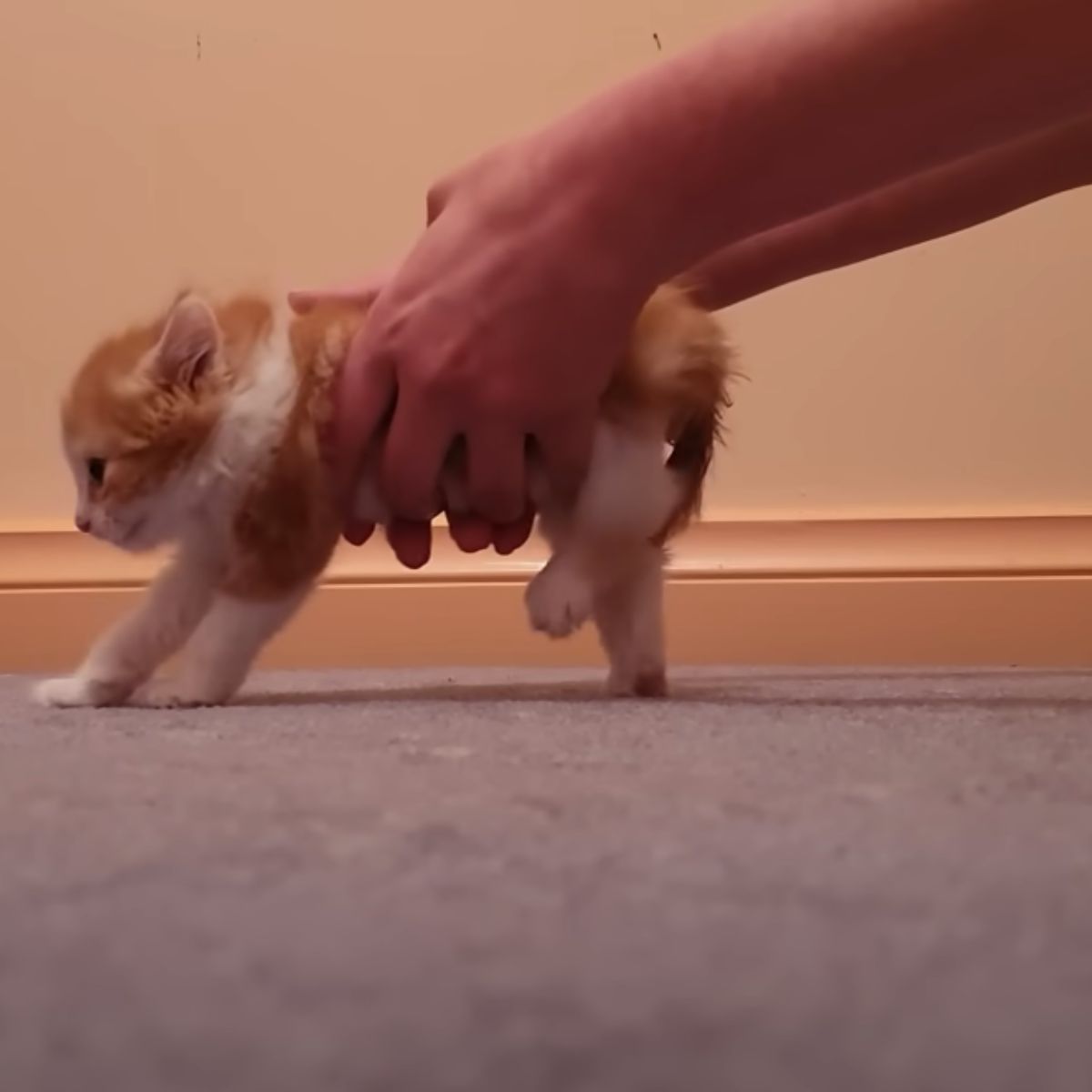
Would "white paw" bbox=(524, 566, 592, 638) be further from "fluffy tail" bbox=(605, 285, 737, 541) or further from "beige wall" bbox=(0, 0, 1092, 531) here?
"beige wall" bbox=(0, 0, 1092, 531)

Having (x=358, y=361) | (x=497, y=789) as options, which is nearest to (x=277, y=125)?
(x=358, y=361)

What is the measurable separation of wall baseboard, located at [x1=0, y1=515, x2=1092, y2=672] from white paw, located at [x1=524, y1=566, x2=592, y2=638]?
0.54 metres

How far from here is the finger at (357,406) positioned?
0.83m

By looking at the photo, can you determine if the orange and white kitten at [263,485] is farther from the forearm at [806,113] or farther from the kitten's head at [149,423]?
the forearm at [806,113]

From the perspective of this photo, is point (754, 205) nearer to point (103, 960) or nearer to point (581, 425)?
point (581, 425)

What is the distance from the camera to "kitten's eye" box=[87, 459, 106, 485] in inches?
37.7

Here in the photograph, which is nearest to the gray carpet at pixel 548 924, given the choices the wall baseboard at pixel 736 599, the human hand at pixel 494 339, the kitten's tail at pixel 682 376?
the human hand at pixel 494 339

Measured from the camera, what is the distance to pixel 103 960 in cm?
28

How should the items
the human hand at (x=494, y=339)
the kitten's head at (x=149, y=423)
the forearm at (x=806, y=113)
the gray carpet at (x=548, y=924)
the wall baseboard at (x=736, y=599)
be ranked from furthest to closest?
the wall baseboard at (x=736, y=599)
the kitten's head at (x=149, y=423)
the human hand at (x=494, y=339)
the forearm at (x=806, y=113)
the gray carpet at (x=548, y=924)

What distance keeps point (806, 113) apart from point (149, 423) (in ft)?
1.71

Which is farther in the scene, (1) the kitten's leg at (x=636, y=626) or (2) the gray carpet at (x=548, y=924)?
(1) the kitten's leg at (x=636, y=626)

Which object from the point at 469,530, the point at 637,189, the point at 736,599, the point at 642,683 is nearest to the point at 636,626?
the point at 642,683

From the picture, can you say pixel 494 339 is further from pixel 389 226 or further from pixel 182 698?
pixel 389 226

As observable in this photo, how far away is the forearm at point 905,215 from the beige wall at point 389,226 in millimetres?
469
